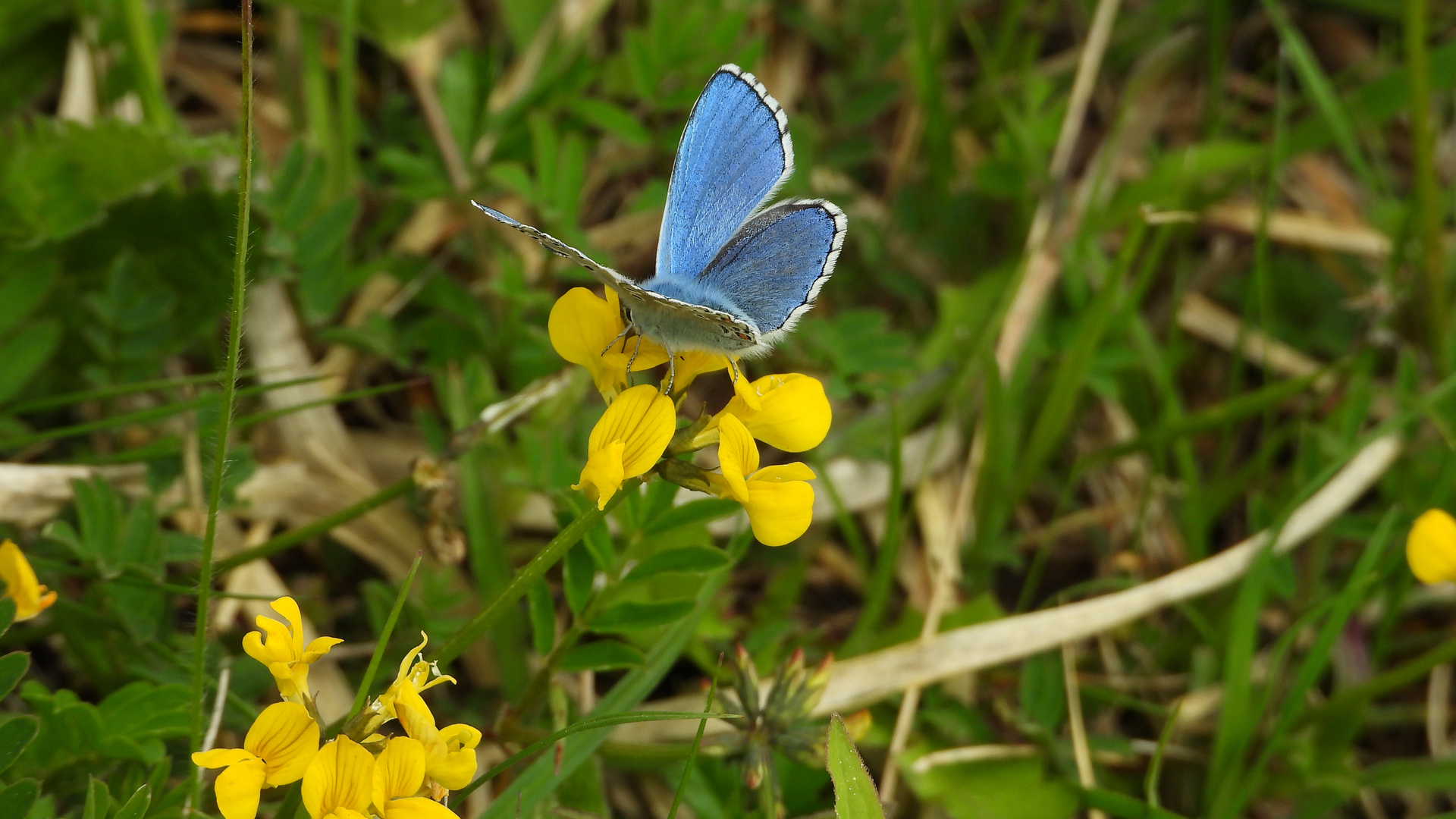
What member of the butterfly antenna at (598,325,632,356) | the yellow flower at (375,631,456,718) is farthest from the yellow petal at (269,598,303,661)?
the butterfly antenna at (598,325,632,356)

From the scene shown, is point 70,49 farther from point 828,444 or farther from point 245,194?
point 828,444

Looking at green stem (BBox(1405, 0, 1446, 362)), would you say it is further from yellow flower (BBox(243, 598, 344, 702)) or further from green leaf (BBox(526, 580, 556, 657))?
yellow flower (BBox(243, 598, 344, 702))

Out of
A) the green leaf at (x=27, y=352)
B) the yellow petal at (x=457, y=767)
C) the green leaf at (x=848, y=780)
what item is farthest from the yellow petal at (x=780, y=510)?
the green leaf at (x=27, y=352)

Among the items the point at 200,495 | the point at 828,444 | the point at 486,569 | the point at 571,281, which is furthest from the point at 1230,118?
the point at 200,495

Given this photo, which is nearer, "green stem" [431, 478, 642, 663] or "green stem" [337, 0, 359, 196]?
"green stem" [431, 478, 642, 663]

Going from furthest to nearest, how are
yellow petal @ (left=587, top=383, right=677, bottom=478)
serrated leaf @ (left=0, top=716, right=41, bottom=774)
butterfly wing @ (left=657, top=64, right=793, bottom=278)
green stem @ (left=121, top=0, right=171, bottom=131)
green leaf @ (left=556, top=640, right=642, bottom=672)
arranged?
green stem @ (left=121, top=0, right=171, bottom=131) → green leaf @ (left=556, top=640, right=642, bottom=672) → butterfly wing @ (left=657, top=64, right=793, bottom=278) → serrated leaf @ (left=0, top=716, right=41, bottom=774) → yellow petal @ (left=587, top=383, right=677, bottom=478)
